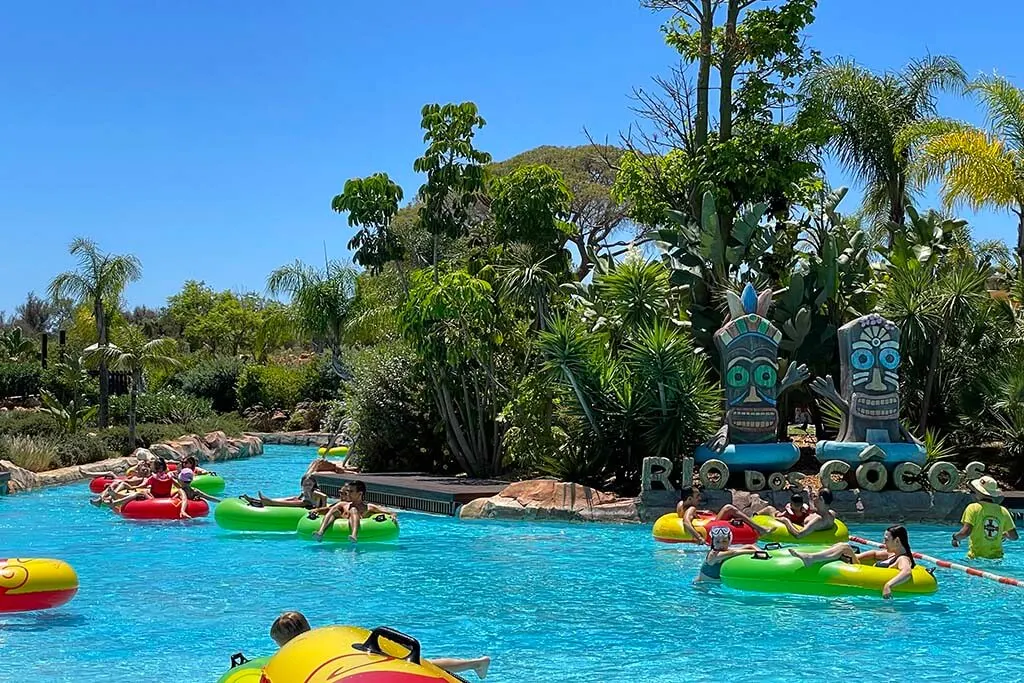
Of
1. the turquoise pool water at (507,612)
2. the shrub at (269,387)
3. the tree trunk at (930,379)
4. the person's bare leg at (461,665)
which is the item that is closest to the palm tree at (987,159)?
the tree trunk at (930,379)

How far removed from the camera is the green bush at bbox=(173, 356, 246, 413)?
38.8 m

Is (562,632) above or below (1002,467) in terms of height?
below

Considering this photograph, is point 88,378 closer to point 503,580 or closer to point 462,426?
point 462,426

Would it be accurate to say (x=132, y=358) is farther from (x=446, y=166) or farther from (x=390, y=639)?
(x=390, y=639)

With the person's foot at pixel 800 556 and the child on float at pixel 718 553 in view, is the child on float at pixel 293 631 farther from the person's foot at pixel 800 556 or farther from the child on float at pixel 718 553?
the child on float at pixel 718 553

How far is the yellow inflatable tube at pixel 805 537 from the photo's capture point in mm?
13398

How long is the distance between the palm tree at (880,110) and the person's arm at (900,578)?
1745cm

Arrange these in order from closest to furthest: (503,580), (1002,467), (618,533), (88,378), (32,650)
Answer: (32,650), (503,580), (618,533), (1002,467), (88,378)

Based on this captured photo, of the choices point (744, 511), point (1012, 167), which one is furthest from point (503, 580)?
point (1012, 167)

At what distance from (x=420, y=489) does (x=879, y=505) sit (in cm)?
697

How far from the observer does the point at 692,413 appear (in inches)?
693

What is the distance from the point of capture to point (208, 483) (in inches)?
790

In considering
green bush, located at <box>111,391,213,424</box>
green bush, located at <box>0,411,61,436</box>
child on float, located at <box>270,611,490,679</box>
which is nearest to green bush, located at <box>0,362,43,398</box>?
green bush, located at <box>111,391,213,424</box>

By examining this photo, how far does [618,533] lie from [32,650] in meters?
8.63
